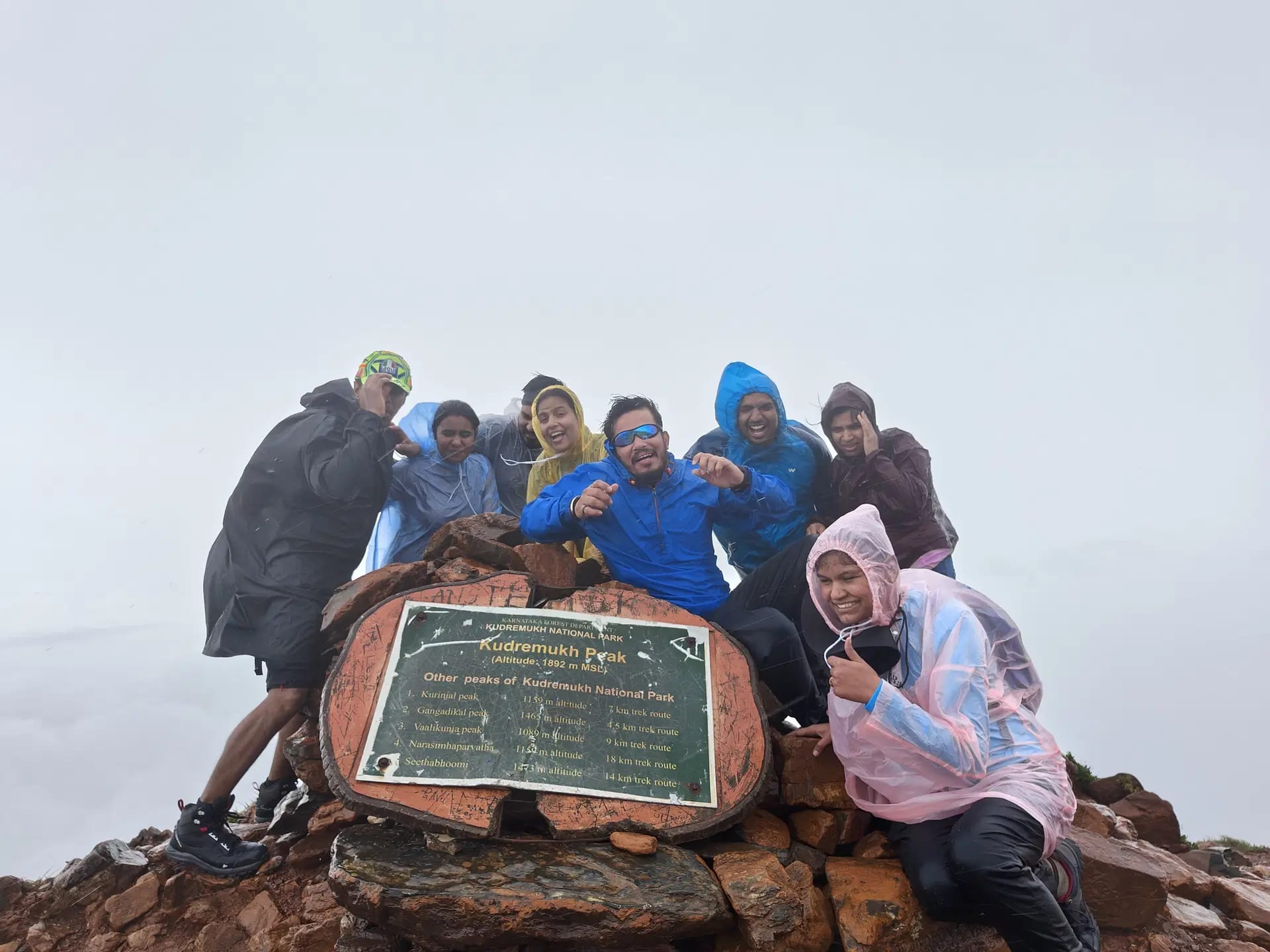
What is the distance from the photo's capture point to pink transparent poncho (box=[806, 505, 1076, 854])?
3.34 metres

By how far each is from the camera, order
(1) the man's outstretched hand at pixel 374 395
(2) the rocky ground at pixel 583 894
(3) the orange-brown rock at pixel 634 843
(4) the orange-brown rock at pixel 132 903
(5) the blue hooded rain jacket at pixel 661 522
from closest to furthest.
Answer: (2) the rocky ground at pixel 583 894
(3) the orange-brown rock at pixel 634 843
(4) the orange-brown rock at pixel 132 903
(5) the blue hooded rain jacket at pixel 661 522
(1) the man's outstretched hand at pixel 374 395

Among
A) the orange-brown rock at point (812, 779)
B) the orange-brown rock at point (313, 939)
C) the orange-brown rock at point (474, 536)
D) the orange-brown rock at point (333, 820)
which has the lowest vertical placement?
the orange-brown rock at point (313, 939)

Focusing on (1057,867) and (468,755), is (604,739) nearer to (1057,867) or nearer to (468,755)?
(468,755)

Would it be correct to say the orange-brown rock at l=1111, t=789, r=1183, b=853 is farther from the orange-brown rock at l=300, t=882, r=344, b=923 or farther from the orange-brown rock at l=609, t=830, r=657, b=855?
the orange-brown rock at l=300, t=882, r=344, b=923

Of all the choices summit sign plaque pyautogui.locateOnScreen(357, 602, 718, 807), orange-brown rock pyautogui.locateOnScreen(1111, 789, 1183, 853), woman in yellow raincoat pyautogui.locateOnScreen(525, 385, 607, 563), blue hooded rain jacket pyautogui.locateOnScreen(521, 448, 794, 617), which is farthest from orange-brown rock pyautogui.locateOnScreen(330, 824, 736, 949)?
orange-brown rock pyautogui.locateOnScreen(1111, 789, 1183, 853)

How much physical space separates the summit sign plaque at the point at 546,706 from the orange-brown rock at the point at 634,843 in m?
0.19

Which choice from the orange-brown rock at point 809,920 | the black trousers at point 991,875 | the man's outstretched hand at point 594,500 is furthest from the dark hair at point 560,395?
the black trousers at point 991,875

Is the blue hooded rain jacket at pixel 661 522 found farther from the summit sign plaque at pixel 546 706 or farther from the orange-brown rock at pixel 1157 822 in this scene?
the orange-brown rock at pixel 1157 822

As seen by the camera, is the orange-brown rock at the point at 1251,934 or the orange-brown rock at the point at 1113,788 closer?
the orange-brown rock at the point at 1251,934

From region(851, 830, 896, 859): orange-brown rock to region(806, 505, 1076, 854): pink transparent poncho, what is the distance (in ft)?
1.02

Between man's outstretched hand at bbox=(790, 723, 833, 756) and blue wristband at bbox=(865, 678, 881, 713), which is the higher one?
blue wristband at bbox=(865, 678, 881, 713)

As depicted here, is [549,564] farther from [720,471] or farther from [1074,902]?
[1074,902]

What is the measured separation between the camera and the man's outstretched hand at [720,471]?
5062 millimetres

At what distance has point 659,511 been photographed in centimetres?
533
